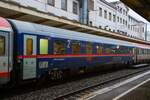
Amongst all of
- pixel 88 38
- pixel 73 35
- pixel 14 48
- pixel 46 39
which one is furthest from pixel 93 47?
pixel 14 48

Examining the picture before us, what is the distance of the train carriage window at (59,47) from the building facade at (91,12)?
339cm

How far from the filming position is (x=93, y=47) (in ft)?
72.1

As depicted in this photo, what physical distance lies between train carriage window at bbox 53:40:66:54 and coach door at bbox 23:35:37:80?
226cm

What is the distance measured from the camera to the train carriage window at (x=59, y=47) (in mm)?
16484

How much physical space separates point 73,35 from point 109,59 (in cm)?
754

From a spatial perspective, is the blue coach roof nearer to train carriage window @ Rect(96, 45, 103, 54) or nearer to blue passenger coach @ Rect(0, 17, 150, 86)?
blue passenger coach @ Rect(0, 17, 150, 86)

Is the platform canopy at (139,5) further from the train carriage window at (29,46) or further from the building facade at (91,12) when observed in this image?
the building facade at (91,12)

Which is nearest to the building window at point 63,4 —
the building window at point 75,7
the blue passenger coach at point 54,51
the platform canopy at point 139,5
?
the building window at point 75,7

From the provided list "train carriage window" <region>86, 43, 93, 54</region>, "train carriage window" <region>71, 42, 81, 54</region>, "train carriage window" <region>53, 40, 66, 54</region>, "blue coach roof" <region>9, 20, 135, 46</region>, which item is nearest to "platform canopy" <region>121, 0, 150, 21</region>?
"blue coach roof" <region>9, 20, 135, 46</region>

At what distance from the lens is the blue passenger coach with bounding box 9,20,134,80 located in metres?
13.5

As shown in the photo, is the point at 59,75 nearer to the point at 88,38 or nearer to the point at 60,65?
the point at 60,65

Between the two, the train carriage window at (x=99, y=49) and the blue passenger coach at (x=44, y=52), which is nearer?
the blue passenger coach at (x=44, y=52)

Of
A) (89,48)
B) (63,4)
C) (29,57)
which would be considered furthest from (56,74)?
(63,4)

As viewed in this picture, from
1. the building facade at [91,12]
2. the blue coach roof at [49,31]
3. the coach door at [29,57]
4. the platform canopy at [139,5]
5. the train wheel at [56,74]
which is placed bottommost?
the train wheel at [56,74]
